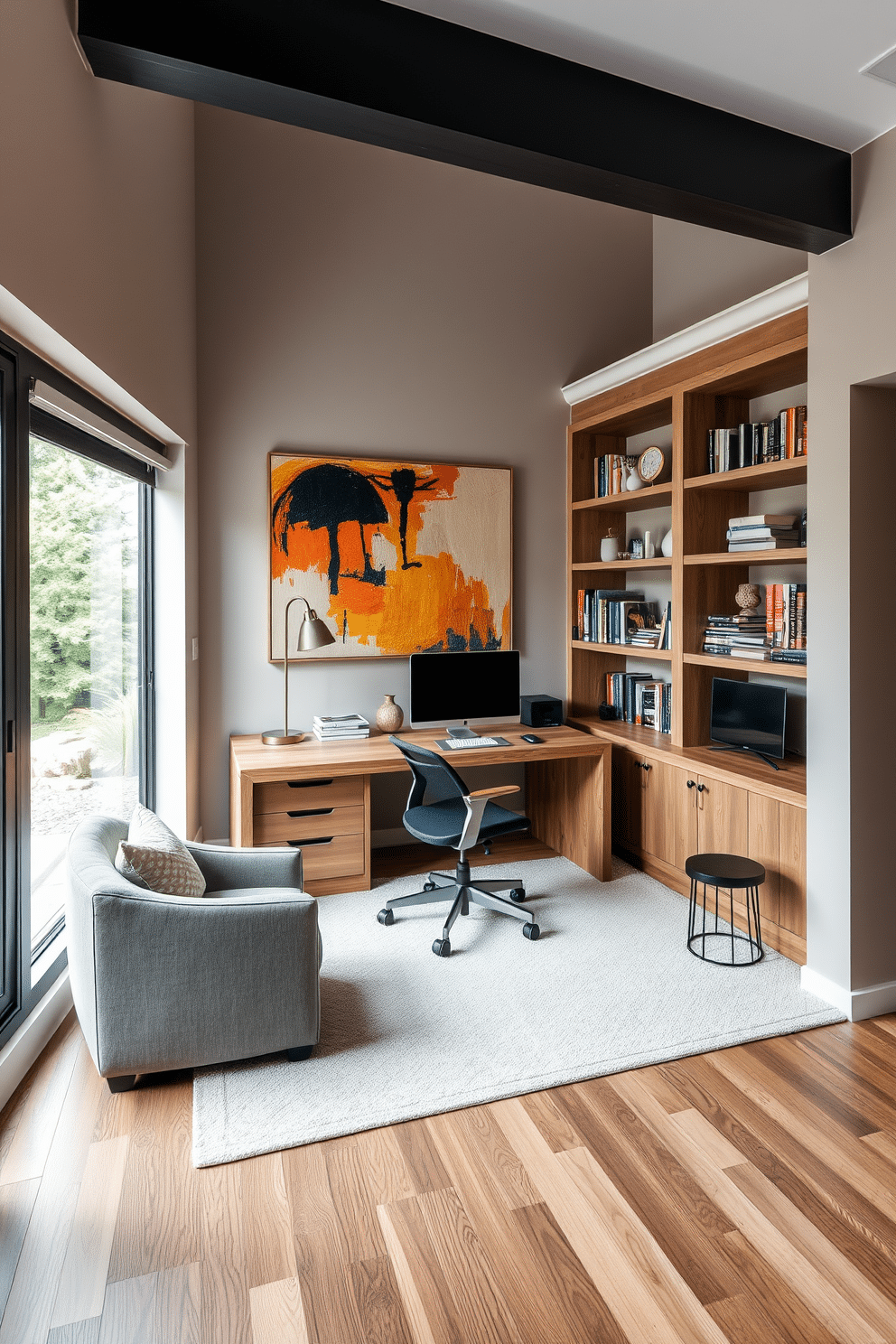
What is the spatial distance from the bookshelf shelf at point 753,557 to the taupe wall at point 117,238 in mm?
2255

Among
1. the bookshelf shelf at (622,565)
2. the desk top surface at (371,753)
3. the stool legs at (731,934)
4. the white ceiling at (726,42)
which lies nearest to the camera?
the white ceiling at (726,42)

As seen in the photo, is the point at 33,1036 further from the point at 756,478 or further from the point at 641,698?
the point at 756,478

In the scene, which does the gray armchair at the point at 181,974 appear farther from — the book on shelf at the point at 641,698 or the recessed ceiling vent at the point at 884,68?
the recessed ceiling vent at the point at 884,68

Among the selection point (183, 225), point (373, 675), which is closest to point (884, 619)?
point (373, 675)

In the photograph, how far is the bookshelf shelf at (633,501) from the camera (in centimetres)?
370

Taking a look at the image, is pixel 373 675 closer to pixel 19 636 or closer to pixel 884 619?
pixel 19 636

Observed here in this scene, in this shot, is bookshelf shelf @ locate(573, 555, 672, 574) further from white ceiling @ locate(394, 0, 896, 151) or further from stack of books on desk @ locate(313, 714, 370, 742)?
white ceiling @ locate(394, 0, 896, 151)

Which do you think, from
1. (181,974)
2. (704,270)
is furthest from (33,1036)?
(704,270)

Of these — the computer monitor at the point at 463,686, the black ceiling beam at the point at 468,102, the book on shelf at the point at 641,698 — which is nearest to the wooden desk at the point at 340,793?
the computer monitor at the point at 463,686

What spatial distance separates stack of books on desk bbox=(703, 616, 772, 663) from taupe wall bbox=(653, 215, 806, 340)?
1.51 m

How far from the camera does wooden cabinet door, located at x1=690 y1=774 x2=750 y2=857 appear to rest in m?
3.10

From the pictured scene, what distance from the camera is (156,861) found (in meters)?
2.20

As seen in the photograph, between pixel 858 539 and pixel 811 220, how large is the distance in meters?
0.94

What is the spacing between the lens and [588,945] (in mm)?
3006
